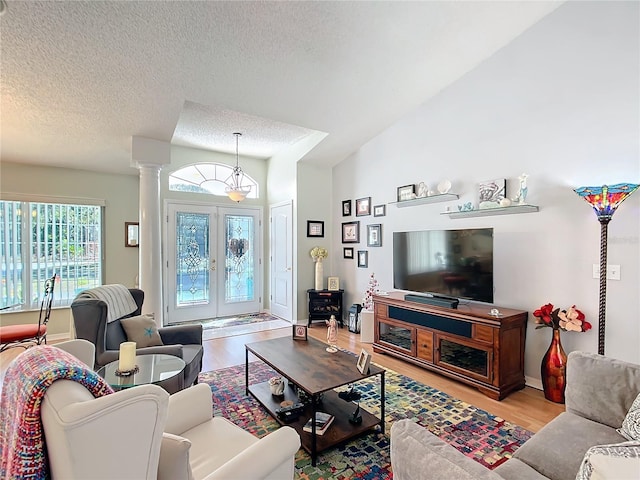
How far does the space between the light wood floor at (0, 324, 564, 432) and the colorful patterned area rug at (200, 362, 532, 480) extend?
129mm

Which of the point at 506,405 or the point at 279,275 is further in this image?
the point at 279,275

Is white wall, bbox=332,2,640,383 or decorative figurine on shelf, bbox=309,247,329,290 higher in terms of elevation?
white wall, bbox=332,2,640,383

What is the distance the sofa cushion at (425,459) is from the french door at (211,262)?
5031 millimetres

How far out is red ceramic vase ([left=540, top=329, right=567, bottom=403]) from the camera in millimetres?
2709

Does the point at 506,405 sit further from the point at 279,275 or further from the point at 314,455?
the point at 279,275

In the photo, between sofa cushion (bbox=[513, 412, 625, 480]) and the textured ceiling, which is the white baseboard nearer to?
sofa cushion (bbox=[513, 412, 625, 480])

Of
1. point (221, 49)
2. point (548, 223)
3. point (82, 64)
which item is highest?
point (221, 49)

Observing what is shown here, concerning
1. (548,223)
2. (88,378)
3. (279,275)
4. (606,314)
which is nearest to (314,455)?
(88,378)

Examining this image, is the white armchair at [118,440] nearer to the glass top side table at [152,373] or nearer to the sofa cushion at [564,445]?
the glass top side table at [152,373]

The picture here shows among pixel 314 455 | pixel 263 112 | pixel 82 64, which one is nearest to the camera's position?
pixel 314 455

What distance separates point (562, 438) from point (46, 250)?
5.92 meters

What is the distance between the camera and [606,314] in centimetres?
265

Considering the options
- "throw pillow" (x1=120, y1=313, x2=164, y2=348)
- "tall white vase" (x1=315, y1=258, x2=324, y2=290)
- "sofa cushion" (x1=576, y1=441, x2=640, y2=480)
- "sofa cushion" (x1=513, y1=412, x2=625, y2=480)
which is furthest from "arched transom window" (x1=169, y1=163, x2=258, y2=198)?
"sofa cushion" (x1=576, y1=441, x2=640, y2=480)

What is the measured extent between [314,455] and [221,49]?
3102 mm
